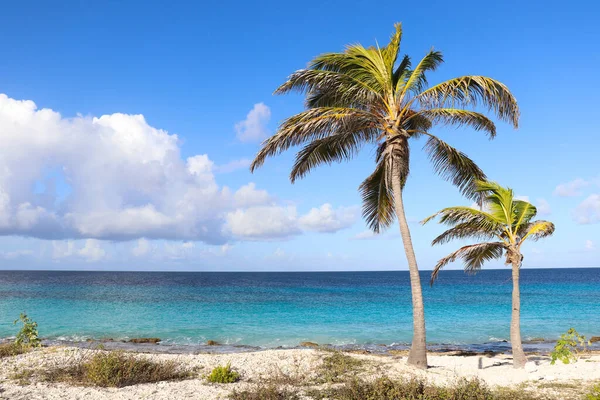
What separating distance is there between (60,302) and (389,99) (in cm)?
4554

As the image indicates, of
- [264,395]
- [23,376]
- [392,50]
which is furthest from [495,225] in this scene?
[23,376]

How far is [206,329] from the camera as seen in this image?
28.1 m

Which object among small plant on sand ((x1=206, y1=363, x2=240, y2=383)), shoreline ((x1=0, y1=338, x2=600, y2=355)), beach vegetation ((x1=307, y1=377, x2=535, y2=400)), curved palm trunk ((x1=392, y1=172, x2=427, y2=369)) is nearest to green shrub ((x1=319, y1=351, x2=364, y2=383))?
beach vegetation ((x1=307, y1=377, x2=535, y2=400))

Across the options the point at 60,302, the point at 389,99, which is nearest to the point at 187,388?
the point at 389,99

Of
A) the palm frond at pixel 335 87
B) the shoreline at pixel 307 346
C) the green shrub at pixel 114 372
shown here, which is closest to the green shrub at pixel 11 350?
the green shrub at pixel 114 372

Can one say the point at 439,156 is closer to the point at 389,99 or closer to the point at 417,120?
the point at 417,120

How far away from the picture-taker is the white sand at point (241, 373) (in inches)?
314

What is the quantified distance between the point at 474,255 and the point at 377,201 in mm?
3846

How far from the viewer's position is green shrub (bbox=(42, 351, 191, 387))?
28.6ft

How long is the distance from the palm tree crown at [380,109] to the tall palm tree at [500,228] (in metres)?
1.20

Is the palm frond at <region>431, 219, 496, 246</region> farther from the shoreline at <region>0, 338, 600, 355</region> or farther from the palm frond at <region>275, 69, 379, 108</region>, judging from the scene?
the shoreline at <region>0, 338, 600, 355</region>

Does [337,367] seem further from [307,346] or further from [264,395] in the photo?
[307,346]

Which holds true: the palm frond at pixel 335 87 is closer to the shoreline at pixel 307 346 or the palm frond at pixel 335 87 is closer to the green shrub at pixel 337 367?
the green shrub at pixel 337 367

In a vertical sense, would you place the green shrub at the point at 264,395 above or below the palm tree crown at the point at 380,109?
below
